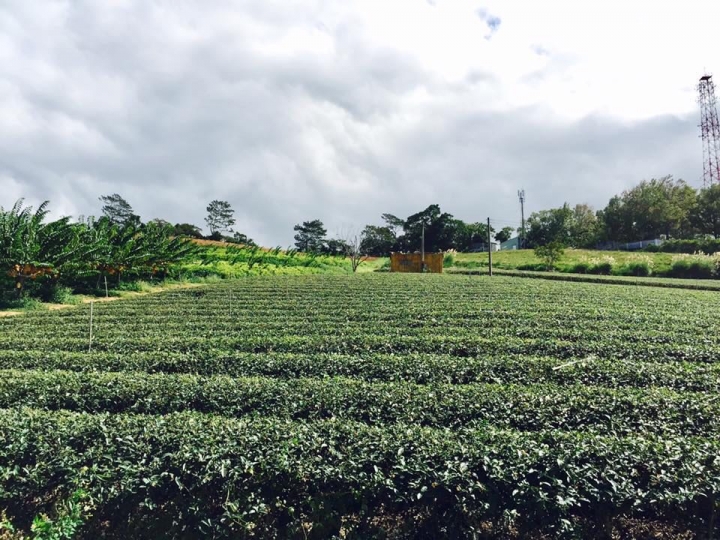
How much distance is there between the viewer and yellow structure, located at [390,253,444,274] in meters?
36.9

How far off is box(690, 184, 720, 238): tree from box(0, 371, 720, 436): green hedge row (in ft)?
227

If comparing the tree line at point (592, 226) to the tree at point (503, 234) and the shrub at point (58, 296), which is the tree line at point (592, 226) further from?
the shrub at point (58, 296)

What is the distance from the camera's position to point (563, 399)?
5121 millimetres

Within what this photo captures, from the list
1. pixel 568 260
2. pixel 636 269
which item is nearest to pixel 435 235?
pixel 568 260

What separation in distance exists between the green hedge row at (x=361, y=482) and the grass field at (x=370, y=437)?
0.6 inches

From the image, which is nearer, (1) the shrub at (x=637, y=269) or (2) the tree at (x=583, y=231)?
(1) the shrub at (x=637, y=269)

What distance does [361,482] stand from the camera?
3.31 meters

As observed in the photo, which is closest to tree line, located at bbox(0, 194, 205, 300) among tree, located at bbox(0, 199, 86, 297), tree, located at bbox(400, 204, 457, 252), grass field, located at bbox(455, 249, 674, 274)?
tree, located at bbox(0, 199, 86, 297)

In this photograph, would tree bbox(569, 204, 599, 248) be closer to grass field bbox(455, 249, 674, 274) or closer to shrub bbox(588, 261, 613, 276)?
grass field bbox(455, 249, 674, 274)

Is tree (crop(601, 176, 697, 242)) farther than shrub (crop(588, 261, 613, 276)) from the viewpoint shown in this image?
Yes

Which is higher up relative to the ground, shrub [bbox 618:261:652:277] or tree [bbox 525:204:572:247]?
tree [bbox 525:204:572:247]

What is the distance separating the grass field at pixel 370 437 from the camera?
3.26m

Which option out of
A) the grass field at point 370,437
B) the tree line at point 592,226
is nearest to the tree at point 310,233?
the tree line at point 592,226

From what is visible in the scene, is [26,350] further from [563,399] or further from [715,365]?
[715,365]
